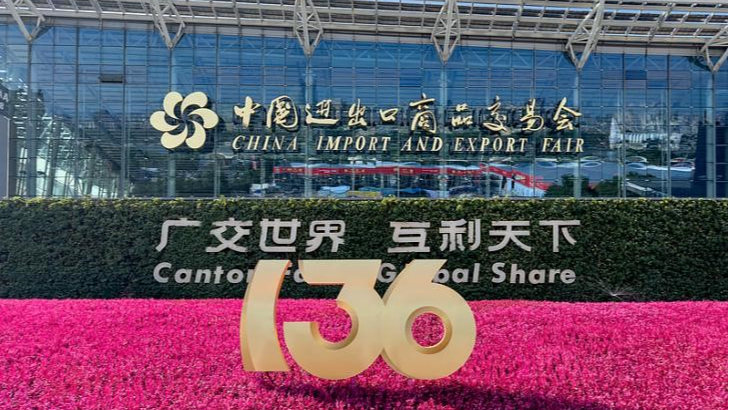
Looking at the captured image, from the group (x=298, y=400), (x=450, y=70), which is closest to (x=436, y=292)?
(x=298, y=400)

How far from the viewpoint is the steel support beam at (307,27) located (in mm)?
16234

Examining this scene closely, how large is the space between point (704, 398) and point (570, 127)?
46.3 feet

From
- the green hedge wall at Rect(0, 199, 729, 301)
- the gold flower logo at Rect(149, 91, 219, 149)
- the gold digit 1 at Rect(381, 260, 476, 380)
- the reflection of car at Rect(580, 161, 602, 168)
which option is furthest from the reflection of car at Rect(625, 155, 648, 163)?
the gold digit 1 at Rect(381, 260, 476, 380)

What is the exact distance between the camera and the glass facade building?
57.4ft

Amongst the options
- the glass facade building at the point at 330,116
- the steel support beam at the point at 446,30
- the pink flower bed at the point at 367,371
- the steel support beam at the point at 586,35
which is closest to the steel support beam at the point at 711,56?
the glass facade building at the point at 330,116

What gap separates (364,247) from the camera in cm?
1160

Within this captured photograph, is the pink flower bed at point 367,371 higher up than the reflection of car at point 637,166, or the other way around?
the reflection of car at point 637,166

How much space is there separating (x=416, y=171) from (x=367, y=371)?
41.5 feet

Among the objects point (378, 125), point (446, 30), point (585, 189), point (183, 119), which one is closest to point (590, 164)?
point (585, 189)

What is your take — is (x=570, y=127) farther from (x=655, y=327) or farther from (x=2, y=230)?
(x=2, y=230)

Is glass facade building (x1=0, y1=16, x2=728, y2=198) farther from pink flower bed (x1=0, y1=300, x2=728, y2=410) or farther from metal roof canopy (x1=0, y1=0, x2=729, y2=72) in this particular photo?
pink flower bed (x1=0, y1=300, x2=728, y2=410)

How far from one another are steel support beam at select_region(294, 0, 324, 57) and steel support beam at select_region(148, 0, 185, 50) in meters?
3.93

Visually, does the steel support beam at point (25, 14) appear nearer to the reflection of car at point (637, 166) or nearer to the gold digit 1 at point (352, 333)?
the gold digit 1 at point (352, 333)

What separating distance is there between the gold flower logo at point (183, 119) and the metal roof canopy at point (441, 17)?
207 centimetres
